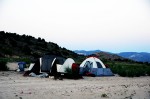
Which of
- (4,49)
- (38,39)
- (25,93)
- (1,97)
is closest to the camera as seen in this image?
(1,97)

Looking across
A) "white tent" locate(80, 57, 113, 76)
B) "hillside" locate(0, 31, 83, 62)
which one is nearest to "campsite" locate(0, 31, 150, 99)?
"white tent" locate(80, 57, 113, 76)

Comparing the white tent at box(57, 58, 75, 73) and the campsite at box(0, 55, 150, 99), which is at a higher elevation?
the white tent at box(57, 58, 75, 73)

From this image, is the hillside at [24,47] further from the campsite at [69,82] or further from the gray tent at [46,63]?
the gray tent at [46,63]

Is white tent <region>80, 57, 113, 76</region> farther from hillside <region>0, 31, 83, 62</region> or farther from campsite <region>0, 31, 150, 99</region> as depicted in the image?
hillside <region>0, 31, 83, 62</region>

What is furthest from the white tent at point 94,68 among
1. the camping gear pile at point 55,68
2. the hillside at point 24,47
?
the hillside at point 24,47

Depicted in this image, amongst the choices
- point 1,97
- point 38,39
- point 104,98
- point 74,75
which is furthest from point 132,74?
point 38,39

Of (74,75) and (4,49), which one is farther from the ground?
(4,49)

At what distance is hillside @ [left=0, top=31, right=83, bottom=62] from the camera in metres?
52.4

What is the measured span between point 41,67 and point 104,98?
35.9 ft

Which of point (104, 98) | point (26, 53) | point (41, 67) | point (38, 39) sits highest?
point (38, 39)

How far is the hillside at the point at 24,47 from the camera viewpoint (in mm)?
52372

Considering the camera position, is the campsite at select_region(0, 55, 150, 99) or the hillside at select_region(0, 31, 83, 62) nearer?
the campsite at select_region(0, 55, 150, 99)

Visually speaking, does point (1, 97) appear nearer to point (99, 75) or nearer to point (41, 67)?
point (41, 67)

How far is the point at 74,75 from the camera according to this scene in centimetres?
2077
